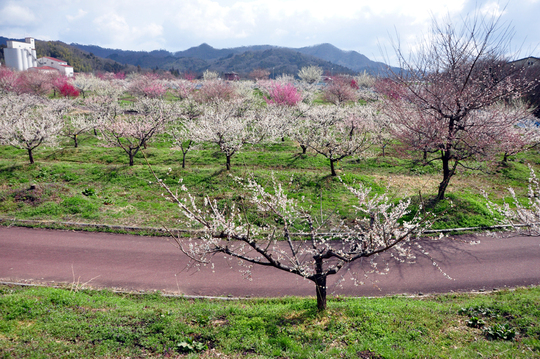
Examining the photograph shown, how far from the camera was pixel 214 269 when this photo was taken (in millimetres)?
11891

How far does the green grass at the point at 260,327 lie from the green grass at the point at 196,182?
470 cm

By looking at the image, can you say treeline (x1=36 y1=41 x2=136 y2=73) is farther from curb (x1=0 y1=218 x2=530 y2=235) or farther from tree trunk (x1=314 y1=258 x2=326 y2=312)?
tree trunk (x1=314 y1=258 x2=326 y2=312)

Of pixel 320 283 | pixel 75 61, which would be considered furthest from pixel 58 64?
pixel 320 283

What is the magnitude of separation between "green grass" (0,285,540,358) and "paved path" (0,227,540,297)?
38.9 inches

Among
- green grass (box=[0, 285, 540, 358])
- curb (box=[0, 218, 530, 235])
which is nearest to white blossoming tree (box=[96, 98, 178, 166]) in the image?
curb (box=[0, 218, 530, 235])

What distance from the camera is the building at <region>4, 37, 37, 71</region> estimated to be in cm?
11394

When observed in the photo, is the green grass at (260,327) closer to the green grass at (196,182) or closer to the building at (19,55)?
the green grass at (196,182)

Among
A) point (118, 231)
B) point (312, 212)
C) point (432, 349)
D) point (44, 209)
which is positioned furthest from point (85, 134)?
point (432, 349)

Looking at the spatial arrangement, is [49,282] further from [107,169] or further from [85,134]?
[85,134]

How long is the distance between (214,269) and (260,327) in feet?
14.0

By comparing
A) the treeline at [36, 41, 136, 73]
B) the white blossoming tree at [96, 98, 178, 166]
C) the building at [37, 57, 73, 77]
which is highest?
the treeline at [36, 41, 136, 73]

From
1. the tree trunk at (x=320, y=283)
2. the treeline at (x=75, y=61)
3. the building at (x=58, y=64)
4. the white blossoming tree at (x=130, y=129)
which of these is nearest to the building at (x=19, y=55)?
the building at (x=58, y=64)

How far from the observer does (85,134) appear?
3222cm

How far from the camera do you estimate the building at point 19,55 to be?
114 meters
